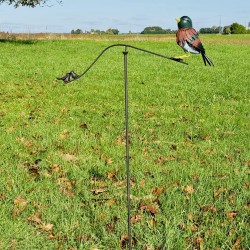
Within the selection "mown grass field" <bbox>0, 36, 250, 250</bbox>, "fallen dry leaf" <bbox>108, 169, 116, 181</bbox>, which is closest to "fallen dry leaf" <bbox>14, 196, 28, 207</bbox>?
"mown grass field" <bbox>0, 36, 250, 250</bbox>

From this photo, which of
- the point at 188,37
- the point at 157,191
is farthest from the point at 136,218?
the point at 188,37

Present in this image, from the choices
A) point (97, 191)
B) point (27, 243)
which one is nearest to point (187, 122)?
point (97, 191)

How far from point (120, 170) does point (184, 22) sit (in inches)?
112

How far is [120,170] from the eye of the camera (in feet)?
15.7

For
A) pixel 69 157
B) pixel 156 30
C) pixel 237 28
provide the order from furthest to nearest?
1. pixel 237 28
2. pixel 69 157
3. pixel 156 30

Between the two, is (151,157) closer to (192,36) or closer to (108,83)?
(192,36)

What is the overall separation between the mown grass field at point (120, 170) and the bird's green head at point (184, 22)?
5.99ft

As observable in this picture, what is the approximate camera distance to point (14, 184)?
4375 millimetres

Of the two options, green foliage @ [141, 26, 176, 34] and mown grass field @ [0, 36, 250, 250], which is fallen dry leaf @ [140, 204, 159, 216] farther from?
green foliage @ [141, 26, 176, 34]

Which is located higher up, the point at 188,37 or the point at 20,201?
→ the point at 188,37

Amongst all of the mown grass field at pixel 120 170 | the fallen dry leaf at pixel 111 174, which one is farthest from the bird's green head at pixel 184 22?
the fallen dry leaf at pixel 111 174

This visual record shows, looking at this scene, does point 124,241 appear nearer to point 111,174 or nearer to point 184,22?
point 111,174

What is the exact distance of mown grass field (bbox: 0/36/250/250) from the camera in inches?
136

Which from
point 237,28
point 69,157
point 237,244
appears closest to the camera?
point 237,244
